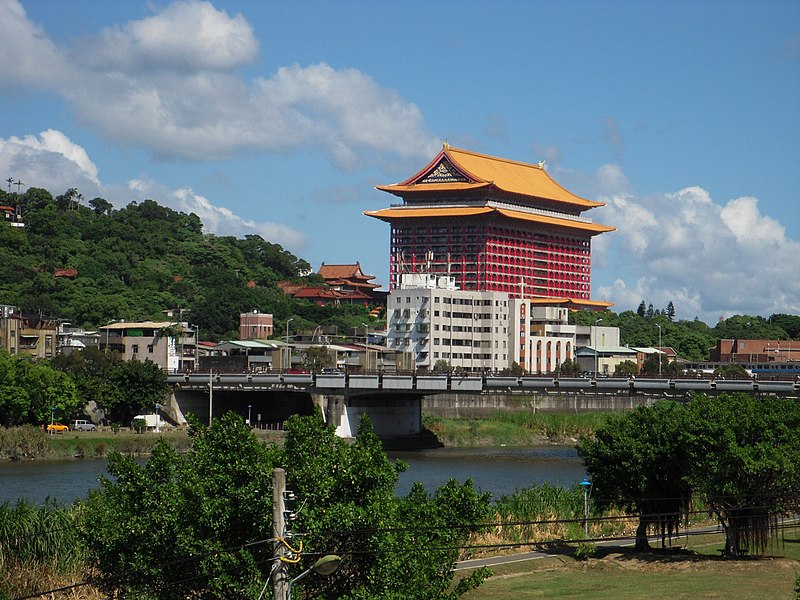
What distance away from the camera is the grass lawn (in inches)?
1673

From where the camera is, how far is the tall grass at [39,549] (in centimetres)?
4088

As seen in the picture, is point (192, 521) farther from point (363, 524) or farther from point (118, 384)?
point (118, 384)

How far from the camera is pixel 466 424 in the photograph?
12769 cm

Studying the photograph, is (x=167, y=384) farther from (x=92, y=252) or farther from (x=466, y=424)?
(x=92, y=252)

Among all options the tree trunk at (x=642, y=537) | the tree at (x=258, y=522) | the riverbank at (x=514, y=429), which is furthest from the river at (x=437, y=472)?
the tree at (x=258, y=522)

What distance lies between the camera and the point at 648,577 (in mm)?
46094

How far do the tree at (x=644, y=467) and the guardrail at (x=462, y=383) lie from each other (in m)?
52.9

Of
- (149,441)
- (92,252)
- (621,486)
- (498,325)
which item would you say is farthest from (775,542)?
(92,252)

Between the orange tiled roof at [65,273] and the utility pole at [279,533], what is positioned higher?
the orange tiled roof at [65,273]

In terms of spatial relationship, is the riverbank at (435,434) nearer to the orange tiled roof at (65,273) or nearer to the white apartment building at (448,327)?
the white apartment building at (448,327)

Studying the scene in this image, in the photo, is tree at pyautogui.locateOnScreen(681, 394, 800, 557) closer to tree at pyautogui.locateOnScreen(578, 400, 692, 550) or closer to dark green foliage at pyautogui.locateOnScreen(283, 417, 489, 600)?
tree at pyautogui.locateOnScreen(578, 400, 692, 550)

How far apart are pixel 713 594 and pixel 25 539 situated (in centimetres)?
2101

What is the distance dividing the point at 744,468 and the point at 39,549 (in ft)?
75.8

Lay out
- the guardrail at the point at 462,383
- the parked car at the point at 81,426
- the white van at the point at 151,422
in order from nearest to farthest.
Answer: the parked car at the point at 81,426 < the guardrail at the point at 462,383 < the white van at the point at 151,422
